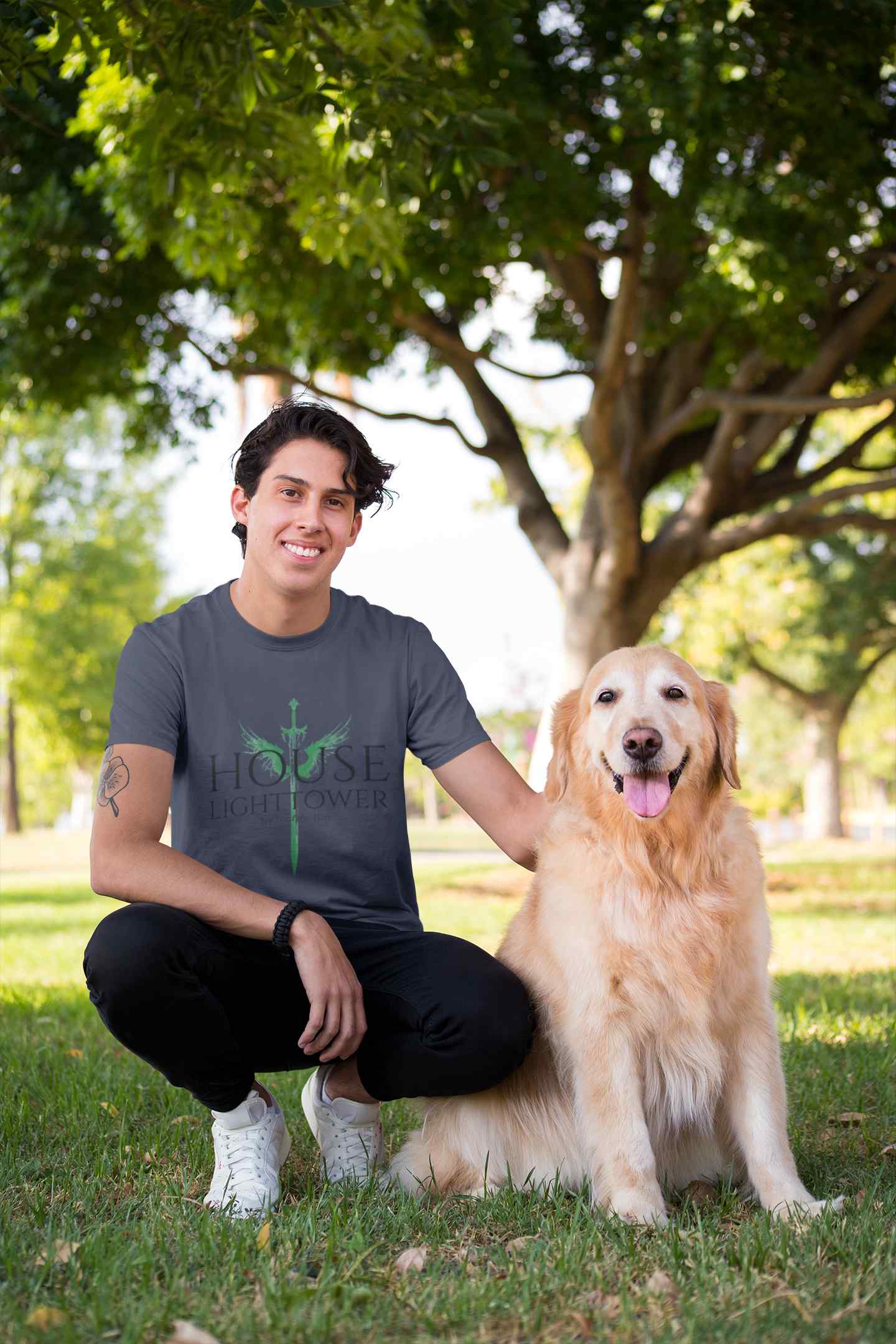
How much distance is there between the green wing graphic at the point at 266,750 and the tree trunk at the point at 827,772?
21504mm

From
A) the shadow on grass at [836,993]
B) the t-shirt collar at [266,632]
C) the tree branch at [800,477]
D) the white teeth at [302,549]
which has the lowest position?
the shadow on grass at [836,993]

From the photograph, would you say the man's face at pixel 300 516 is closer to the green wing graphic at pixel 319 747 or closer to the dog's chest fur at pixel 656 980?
the green wing graphic at pixel 319 747

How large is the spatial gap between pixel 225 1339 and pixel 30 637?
25647mm

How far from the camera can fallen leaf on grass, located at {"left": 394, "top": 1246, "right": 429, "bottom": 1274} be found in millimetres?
2293

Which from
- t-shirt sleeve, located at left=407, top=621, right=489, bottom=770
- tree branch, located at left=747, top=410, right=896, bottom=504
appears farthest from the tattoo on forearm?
tree branch, located at left=747, top=410, right=896, bottom=504

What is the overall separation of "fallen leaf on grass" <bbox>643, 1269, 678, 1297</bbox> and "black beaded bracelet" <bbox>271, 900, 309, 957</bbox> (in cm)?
107

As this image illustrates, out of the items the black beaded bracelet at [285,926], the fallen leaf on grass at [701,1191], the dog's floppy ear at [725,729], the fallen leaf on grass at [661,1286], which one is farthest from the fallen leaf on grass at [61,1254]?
the dog's floppy ear at [725,729]

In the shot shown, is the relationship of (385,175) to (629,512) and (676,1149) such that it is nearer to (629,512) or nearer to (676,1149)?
(676,1149)

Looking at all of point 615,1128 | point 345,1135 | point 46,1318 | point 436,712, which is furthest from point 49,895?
point 46,1318

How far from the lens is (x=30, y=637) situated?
26.0m

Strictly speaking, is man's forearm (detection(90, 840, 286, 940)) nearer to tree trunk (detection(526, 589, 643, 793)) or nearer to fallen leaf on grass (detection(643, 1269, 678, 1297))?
fallen leaf on grass (detection(643, 1269, 678, 1297))

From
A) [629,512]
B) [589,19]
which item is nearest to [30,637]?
[629,512]

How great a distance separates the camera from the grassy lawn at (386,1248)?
6.56ft

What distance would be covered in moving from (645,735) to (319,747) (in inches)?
36.0
